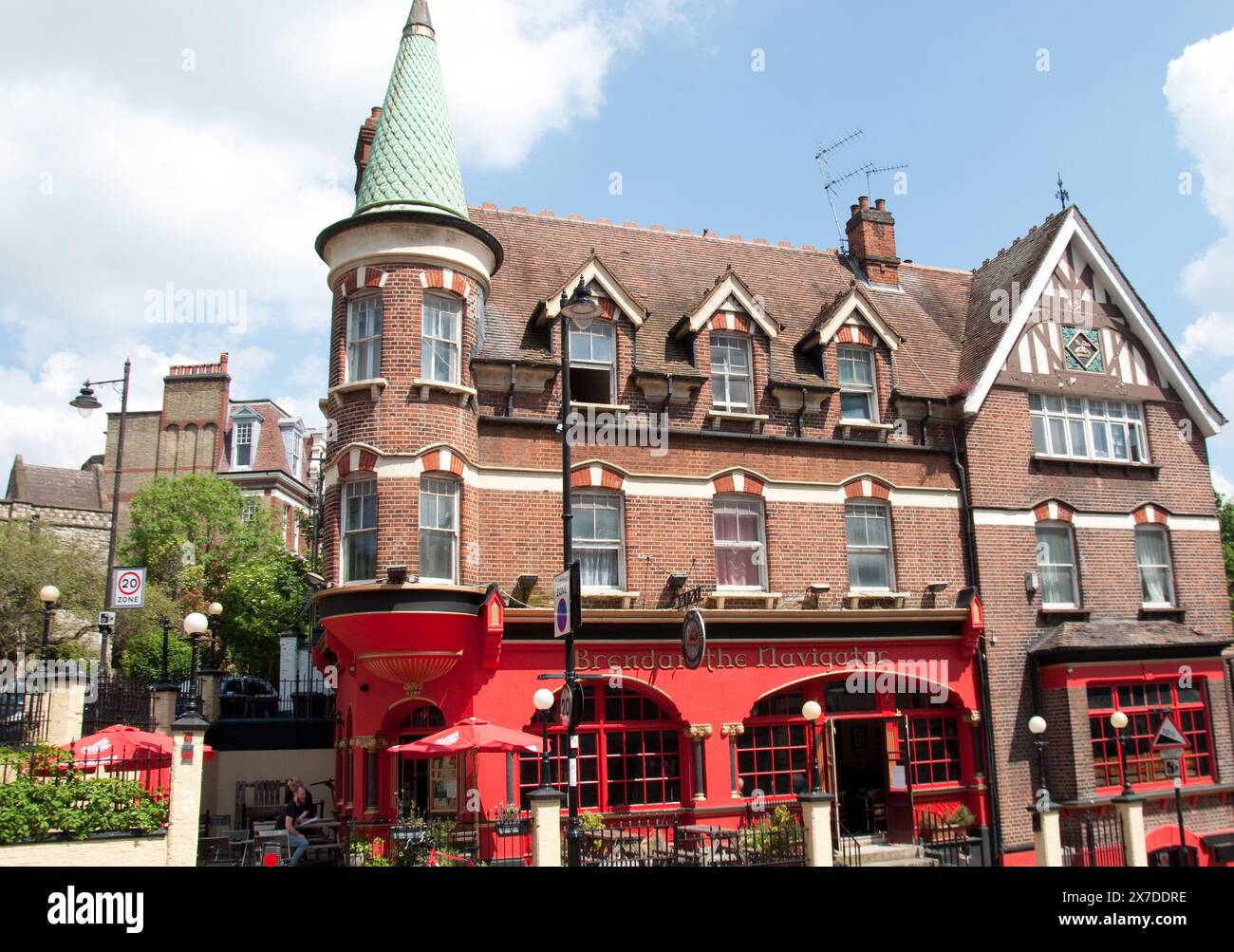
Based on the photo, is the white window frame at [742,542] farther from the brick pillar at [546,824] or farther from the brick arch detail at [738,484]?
the brick pillar at [546,824]

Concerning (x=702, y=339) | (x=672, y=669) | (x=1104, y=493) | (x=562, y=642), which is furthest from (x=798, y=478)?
(x=1104, y=493)

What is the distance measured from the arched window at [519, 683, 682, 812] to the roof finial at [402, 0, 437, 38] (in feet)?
46.2

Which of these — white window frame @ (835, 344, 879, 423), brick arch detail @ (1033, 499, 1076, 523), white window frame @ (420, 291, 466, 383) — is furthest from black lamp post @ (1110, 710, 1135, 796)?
white window frame @ (420, 291, 466, 383)

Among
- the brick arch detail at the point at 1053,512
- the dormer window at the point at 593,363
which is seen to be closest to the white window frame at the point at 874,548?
the brick arch detail at the point at 1053,512

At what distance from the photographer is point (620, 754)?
19.4 m

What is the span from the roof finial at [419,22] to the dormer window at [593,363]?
280 inches

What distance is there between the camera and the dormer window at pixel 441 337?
63.2 feet

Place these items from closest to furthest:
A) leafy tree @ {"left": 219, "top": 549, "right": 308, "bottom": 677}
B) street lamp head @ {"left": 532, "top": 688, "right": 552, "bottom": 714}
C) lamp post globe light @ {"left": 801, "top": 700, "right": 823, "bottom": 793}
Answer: street lamp head @ {"left": 532, "top": 688, "right": 552, "bottom": 714}
lamp post globe light @ {"left": 801, "top": 700, "right": 823, "bottom": 793}
leafy tree @ {"left": 219, "top": 549, "right": 308, "bottom": 677}

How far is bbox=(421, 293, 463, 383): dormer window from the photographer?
19250 millimetres

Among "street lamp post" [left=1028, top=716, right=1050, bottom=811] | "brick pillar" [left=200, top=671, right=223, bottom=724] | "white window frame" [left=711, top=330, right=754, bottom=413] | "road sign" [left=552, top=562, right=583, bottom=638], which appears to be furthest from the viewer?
"brick pillar" [left=200, top=671, right=223, bottom=724]

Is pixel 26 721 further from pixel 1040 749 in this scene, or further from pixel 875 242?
pixel 875 242

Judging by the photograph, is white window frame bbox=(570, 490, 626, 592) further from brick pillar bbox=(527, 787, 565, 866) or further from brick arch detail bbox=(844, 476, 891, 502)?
brick pillar bbox=(527, 787, 565, 866)

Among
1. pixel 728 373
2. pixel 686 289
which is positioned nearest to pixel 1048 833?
pixel 728 373

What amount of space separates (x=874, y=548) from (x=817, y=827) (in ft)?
26.4
